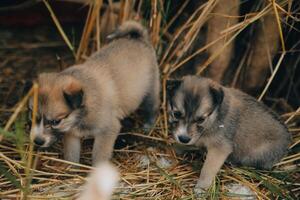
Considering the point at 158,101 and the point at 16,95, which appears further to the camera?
the point at 16,95

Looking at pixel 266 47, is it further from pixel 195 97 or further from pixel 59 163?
pixel 59 163

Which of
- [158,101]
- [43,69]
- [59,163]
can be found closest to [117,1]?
[43,69]

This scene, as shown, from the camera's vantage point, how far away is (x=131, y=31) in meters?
4.90

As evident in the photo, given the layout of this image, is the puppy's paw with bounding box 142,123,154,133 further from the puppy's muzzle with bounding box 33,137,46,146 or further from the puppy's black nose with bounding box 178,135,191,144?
the puppy's muzzle with bounding box 33,137,46,146

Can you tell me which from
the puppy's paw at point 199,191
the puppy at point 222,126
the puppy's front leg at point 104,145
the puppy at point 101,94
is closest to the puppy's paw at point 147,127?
the puppy at point 101,94

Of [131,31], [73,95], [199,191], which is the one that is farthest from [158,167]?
[131,31]

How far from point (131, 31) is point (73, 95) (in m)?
1.46

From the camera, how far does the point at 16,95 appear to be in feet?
18.1

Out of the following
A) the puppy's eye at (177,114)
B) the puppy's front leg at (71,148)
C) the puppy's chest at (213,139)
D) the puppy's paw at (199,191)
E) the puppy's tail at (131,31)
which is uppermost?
the puppy's tail at (131,31)

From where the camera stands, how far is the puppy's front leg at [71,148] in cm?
433

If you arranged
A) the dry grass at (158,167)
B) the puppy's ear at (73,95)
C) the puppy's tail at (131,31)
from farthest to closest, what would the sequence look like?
the puppy's tail at (131,31) → the dry grass at (158,167) → the puppy's ear at (73,95)

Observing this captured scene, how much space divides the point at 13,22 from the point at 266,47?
156 inches

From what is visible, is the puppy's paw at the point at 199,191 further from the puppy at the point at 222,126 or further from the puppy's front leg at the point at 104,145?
the puppy's front leg at the point at 104,145

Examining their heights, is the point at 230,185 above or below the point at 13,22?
below
